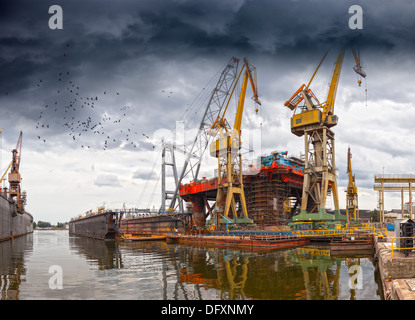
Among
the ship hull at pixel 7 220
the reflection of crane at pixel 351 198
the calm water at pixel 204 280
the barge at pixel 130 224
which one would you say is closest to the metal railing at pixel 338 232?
the calm water at pixel 204 280

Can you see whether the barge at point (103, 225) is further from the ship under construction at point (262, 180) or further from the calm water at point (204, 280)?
the calm water at point (204, 280)

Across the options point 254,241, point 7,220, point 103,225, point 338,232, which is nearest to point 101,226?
point 103,225

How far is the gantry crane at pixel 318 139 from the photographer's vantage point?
5806 centimetres

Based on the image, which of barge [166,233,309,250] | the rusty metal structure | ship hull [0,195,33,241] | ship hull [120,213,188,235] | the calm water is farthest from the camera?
ship hull [120,213,188,235]

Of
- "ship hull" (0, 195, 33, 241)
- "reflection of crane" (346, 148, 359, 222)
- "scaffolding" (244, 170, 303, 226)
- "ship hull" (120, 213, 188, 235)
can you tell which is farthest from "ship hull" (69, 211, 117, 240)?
"reflection of crane" (346, 148, 359, 222)

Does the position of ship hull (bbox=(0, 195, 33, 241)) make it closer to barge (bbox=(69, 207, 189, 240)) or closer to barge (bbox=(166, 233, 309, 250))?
barge (bbox=(69, 207, 189, 240))

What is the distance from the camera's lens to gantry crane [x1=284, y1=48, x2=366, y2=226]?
58.1m

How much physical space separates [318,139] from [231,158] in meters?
18.1

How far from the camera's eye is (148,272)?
1134 inches

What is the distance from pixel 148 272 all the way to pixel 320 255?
1989 centimetres

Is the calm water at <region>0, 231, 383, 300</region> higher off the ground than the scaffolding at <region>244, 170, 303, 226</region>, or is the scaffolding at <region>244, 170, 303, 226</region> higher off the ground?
the scaffolding at <region>244, 170, 303, 226</region>

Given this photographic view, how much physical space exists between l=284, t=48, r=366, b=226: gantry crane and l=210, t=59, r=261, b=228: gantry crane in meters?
11.6

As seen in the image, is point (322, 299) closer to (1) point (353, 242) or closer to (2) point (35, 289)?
(2) point (35, 289)

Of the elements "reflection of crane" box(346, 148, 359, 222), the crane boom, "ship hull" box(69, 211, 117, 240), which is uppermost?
the crane boom
